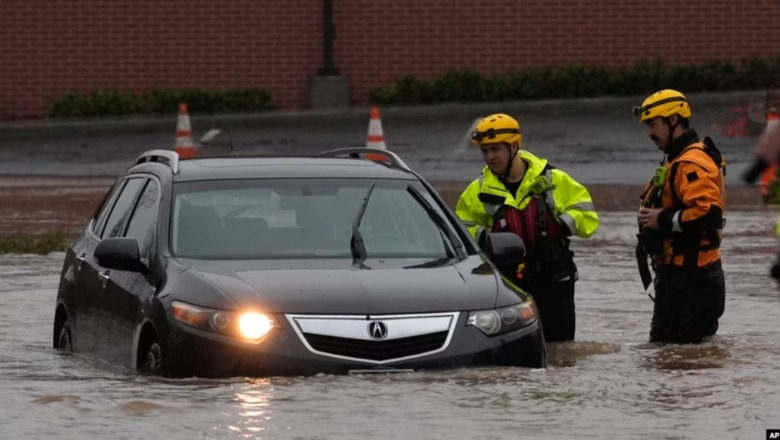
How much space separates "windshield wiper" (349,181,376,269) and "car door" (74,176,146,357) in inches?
48.9

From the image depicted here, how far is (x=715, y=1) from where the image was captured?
92.0 ft

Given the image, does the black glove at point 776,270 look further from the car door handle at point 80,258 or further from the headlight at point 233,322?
the car door handle at point 80,258

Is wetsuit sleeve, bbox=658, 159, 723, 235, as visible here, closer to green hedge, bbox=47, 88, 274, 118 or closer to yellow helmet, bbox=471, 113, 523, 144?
yellow helmet, bbox=471, 113, 523, 144

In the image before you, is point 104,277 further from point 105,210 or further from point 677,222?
point 677,222

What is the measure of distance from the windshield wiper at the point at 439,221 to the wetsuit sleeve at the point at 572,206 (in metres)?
0.92

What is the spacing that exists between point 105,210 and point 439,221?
2.02m

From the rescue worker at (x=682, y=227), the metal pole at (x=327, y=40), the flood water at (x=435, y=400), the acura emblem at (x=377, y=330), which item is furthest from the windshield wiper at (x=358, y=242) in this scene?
the metal pole at (x=327, y=40)

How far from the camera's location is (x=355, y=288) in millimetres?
8133

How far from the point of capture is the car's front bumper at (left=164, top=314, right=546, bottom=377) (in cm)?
780

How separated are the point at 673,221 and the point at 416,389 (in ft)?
8.24

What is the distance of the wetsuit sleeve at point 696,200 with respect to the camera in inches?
376

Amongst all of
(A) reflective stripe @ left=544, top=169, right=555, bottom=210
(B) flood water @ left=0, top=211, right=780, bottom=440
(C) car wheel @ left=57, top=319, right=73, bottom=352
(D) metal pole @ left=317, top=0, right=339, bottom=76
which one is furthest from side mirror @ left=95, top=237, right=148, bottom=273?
(D) metal pole @ left=317, top=0, right=339, bottom=76

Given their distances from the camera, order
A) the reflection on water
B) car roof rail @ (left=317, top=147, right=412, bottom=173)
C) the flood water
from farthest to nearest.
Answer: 1. car roof rail @ (left=317, top=147, right=412, bottom=173)
2. the reflection on water
3. the flood water

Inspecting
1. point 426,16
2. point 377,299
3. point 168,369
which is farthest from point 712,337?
point 426,16
